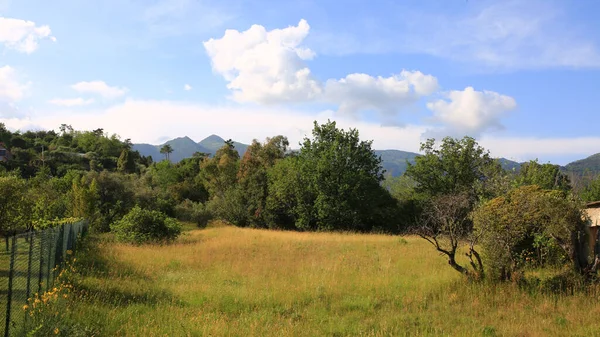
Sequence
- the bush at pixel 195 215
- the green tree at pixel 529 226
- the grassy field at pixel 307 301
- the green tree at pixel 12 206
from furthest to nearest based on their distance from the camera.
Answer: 1. the bush at pixel 195 215
2. the green tree at pixel 12 206
3. the green tree at pixel 529 226
4. the grassy field at pixel 307 301

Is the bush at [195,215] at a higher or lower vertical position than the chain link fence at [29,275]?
lower

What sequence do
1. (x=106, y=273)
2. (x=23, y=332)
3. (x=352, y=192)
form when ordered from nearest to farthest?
(x=23, y=332), (x=106, y=273), (x=352, y=192)

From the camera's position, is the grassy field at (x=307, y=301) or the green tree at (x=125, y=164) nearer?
the grassy field at (x=307, y=301)

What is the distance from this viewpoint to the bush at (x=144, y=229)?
65.6 feet

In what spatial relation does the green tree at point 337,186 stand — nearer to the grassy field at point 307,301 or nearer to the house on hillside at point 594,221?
the grassy field at point 307,301

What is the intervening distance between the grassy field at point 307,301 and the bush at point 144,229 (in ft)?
17.4

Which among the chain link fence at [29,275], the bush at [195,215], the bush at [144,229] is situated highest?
the chain link fence at [29,275]

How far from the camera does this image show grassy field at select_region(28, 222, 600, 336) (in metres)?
7.32

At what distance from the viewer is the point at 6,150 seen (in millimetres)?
64375

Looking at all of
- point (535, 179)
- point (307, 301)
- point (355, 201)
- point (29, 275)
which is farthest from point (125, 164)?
point (29, 275)

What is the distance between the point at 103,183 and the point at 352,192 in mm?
20795

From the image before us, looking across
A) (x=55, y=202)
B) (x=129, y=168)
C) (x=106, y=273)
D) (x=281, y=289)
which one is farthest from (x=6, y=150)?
(x=281, y=289)

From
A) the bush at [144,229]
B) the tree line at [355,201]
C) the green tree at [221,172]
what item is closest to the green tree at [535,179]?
the tree line at [355,201]

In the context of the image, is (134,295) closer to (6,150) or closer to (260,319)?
(260,319)
